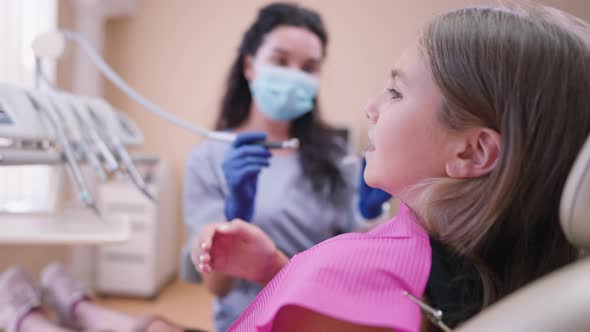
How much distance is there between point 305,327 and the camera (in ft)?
1.48

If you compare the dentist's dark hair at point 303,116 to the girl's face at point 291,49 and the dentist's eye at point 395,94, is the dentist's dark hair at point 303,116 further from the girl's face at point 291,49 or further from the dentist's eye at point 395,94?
the dentist's eye at point 395,94

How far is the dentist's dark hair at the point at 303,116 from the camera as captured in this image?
1.18m

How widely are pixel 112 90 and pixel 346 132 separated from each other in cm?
148

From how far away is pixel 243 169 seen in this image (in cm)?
88

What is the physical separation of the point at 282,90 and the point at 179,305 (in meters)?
1.22

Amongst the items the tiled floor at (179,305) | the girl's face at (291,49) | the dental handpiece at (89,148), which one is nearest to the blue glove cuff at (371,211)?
the girl's face at (291,49)

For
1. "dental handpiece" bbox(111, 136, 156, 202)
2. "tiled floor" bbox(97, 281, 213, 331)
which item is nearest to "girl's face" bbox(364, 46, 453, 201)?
"dental handpiece" bbox(111, 136, 156, 202)

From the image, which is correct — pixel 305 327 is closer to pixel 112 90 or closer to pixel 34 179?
pixel 34 179

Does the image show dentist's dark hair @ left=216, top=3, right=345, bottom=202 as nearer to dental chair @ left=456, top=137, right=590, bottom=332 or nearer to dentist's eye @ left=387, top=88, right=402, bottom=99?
dentist's eye @ left=387, top=88, right=402, bottom=99

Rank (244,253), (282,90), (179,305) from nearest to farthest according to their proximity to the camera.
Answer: (244,253)
(282,90)
(179,305)

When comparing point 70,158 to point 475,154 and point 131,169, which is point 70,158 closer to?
point 131,169

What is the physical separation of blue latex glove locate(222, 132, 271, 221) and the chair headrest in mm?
601

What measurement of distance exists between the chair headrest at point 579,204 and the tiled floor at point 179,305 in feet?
4.49

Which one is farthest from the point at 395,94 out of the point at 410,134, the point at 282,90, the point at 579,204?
the point at 282,90
